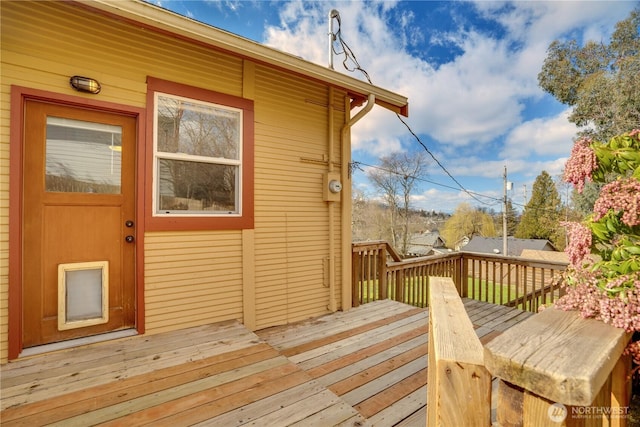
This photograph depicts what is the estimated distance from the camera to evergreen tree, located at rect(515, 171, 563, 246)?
24.9 m

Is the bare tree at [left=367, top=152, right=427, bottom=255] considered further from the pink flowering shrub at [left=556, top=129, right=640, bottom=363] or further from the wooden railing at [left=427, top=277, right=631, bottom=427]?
the wooden railing at [left=427, top=277, right=631, bottom=427]

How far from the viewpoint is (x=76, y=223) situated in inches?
92.3

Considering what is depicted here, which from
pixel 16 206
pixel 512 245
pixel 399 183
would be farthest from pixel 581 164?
pixel 512 245

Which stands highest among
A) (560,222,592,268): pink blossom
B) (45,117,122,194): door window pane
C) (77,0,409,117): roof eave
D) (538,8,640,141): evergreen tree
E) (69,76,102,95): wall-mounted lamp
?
(538,8,640,141): evergreen tree

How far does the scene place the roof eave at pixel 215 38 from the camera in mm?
2043

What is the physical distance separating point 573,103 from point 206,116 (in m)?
12.4

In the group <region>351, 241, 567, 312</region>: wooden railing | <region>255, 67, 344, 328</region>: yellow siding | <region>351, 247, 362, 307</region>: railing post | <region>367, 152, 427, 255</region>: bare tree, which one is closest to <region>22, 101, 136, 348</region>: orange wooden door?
<region>255, 67, 344, 328</region>: yellow siding

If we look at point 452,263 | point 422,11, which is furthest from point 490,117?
point 452,263

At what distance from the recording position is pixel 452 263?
5090 millimetres

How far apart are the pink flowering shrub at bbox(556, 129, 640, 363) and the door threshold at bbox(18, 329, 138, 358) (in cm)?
306

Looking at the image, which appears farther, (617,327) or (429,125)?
(429,125)

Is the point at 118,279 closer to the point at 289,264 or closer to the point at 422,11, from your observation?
the point at 289,264

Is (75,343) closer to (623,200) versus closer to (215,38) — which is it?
(215,38)

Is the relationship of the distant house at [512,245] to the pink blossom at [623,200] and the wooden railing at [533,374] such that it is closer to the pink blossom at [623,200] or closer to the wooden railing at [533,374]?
the pink blossom at [623,200]
